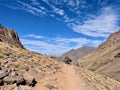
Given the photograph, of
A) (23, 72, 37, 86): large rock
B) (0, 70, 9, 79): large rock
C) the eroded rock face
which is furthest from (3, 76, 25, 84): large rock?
the eroded rock face

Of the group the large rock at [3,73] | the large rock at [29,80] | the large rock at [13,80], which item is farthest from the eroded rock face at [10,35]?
the large rock at [13,80]

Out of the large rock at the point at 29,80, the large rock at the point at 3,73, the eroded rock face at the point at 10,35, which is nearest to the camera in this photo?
the large rock at the point at 3,73

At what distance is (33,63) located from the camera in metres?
32.3

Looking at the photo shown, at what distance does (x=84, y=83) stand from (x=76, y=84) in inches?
85.6

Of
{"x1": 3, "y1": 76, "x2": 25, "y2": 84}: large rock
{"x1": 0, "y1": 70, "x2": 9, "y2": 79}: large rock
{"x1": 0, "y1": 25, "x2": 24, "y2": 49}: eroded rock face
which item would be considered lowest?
{"x1": 3, "y1": 76, "x2": 25, "y2": 84}: large rock

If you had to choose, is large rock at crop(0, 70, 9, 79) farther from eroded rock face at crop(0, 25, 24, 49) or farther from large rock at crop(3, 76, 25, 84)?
eroded rock face at crop(0, 25, 24, 49)

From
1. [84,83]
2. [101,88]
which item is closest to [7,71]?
[84,83]

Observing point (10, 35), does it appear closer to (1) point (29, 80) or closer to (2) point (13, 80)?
(1) point (29, 80)

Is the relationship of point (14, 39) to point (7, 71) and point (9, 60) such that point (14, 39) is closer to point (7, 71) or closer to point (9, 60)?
point (9, 60)

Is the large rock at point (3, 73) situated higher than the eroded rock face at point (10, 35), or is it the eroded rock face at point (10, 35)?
the eroded rock face at point (10, 35)

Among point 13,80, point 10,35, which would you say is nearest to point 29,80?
point 13,80

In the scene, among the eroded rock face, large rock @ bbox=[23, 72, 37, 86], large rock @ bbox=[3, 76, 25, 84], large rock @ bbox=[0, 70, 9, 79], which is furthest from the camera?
the eroded rock face

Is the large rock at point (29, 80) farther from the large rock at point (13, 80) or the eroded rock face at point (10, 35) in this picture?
the eroded rock face at point (10, 35)

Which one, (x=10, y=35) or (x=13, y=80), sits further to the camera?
(x=10, y=35)
